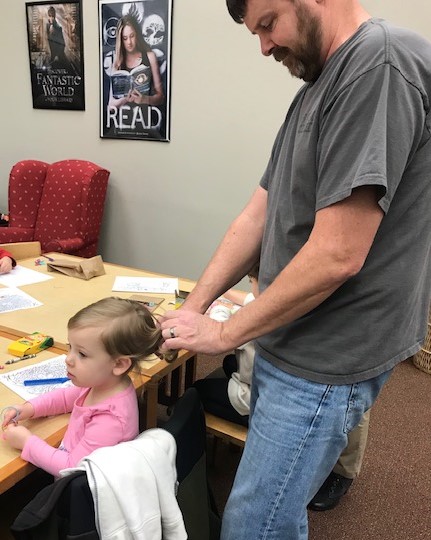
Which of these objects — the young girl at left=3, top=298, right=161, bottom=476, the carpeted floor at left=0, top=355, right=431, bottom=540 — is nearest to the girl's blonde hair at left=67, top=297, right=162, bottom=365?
the young girl at left=3, top=298, right=161, bottom=476

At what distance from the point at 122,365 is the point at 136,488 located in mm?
298

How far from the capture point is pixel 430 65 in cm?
79

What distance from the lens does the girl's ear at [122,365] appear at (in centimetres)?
107

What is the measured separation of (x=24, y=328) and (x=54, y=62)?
2.80 m

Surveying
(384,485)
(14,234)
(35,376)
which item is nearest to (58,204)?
(14,234)

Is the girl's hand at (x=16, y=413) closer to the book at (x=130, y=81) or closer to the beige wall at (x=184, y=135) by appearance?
the beige wall at (x=184, y=135)

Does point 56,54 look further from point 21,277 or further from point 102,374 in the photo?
point 102,374

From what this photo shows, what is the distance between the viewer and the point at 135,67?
10.7ft

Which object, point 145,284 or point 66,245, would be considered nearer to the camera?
point 145,284

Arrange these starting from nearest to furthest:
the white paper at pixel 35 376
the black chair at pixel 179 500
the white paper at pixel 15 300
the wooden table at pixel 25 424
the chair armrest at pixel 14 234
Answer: the black chair at pixel 179 500, the wooden table at pixel 25 424, the white paper at pixel 35 376, the white paper at pixel 15 300, the chair armrest at pixel 14 234

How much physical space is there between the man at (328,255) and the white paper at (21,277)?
3.87 ft

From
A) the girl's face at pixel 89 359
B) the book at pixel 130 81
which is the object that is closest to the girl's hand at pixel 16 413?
the girl's face at pixel 89 359

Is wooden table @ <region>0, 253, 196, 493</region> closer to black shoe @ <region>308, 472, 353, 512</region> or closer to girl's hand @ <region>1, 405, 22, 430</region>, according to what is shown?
girl's hand @ <region>1, 405, 22, 430</region>

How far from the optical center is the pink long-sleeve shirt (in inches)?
37.7
